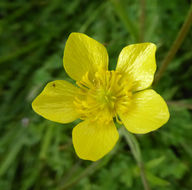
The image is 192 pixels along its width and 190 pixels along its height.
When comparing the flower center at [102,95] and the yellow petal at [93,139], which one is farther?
the flower center at [102,95]

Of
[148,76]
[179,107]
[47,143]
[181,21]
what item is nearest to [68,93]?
[148,76]

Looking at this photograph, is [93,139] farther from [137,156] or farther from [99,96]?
[137,156]

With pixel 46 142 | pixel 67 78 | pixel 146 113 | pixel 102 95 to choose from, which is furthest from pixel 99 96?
pixel 46 142

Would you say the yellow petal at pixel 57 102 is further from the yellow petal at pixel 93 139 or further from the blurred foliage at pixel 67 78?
the blurred foliage at pixel 67 78

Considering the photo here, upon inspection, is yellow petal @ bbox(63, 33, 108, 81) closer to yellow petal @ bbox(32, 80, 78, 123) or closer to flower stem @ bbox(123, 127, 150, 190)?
yellow petal @ bbox(32, 80, 78, 123)

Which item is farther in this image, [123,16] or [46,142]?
[46,142]

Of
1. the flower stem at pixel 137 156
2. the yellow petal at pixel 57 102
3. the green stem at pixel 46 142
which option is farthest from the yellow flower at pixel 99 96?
the green stem at pixel 46 142

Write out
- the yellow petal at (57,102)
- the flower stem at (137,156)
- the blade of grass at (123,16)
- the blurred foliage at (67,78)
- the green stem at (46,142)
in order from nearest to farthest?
1. the yellow petal at (57,102)
2. the flower stem at (137,156)
3. the blade of grass at (123,16)
4. the blurred foliage at (67,78)
5. the green stem at (46,142)
